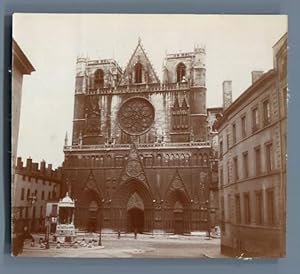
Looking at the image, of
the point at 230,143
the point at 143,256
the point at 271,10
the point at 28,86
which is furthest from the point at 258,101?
the point at 28,86

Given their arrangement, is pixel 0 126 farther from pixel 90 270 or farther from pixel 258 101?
pixel 258 101

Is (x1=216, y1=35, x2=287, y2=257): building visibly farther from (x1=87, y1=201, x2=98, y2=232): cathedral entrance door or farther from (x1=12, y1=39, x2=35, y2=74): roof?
(x1=12, y1=39, x2=35, y2=74): roof

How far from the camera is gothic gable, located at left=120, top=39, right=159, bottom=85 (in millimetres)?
1307

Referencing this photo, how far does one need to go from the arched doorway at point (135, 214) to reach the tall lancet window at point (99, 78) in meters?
0.31

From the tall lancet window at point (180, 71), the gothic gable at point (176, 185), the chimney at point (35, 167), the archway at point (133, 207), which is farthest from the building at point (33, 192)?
the tall lancet window at point (180, 71)

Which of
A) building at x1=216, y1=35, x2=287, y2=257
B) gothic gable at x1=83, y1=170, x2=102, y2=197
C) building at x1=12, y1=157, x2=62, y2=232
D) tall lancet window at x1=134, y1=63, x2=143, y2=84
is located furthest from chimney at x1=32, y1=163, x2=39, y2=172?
building at x1=216, y1=35, x2=287, y2=257

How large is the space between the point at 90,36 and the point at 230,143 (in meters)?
0.46

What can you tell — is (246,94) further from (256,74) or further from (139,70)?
(139,70)

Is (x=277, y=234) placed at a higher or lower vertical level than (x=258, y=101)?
lower

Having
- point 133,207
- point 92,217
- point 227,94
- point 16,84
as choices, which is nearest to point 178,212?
point 133,207

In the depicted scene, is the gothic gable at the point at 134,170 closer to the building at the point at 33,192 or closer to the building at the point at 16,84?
the building at the point at 33,192

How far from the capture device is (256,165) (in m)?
1.28

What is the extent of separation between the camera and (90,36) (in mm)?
1305

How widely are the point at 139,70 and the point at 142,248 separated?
0.46 metres
